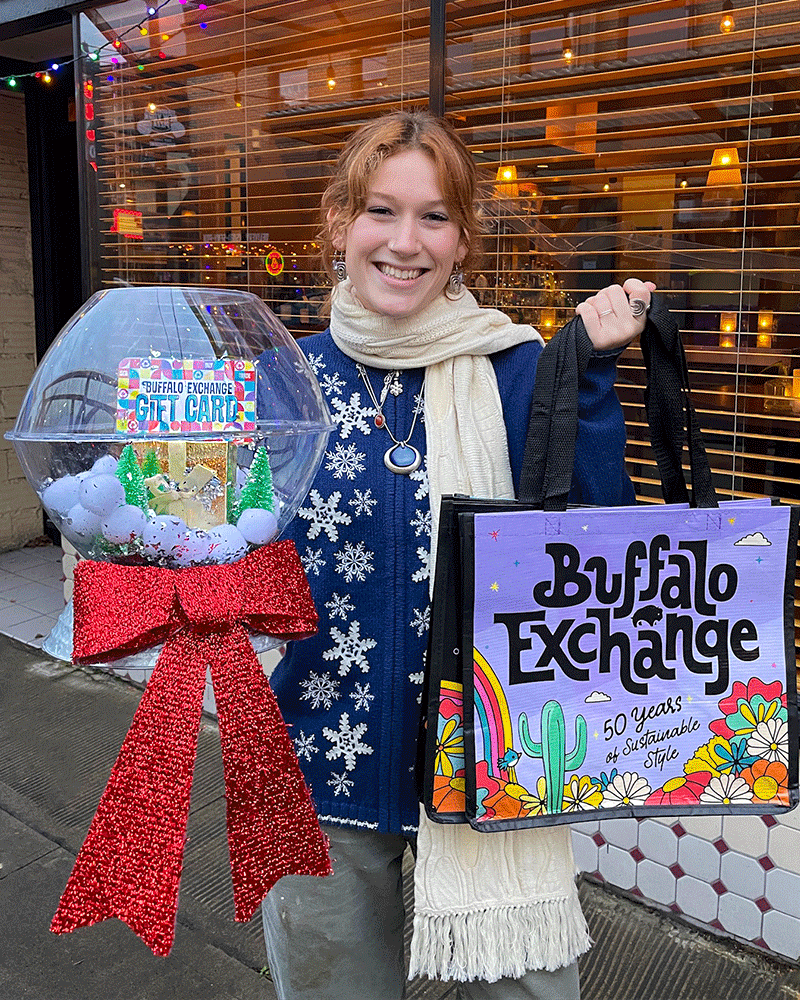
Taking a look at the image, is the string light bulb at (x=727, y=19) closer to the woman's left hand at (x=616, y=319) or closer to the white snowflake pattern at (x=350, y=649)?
the woman's left hand at (x=616, y=319)

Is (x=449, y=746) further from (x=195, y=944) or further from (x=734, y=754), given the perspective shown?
(x=195, y=944)

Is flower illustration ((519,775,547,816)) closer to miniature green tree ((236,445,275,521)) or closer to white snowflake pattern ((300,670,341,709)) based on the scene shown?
white snowflake pattern ((300,670,341,709))

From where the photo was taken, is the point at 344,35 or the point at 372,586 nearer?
the point at 372,586

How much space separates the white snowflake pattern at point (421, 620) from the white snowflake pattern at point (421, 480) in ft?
0.64

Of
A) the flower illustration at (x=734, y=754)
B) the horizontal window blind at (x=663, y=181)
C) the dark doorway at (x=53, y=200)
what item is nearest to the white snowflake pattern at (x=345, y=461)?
the flower illustration at (x=734, y=754)

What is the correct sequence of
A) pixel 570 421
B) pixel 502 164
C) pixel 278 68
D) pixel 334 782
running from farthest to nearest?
pixel 278 68, pixel 502 164, pixel 334 782, pixel 570 421

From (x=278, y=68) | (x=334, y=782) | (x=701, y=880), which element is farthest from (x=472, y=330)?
(x=278, y=68)

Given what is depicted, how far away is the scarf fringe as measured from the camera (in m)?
A: 1.51

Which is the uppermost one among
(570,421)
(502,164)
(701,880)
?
(502,164)

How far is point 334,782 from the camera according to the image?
5.37ft

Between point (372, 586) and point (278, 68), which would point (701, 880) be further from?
point (278, 68)

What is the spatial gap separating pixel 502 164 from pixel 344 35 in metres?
0.98

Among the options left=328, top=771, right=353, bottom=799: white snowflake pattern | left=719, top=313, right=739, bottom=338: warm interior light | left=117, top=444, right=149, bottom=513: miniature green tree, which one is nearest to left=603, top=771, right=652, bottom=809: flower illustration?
left=328, top=771, right=353, bottom=799: white snowflake pattern

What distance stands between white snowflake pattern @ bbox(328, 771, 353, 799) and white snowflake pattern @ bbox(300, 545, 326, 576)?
0.36 m
